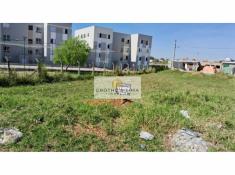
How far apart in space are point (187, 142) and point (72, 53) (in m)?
5.08

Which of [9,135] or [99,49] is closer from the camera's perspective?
[9,135]

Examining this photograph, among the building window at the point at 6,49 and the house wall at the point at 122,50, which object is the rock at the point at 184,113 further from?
the building window at the point at 6,49

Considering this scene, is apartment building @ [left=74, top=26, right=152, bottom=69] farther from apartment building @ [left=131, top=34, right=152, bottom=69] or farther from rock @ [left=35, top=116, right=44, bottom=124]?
rock @ [left=35, top=116, right=44, bottom=124]

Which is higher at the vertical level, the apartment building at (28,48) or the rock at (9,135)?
the apartment building at (28,48)

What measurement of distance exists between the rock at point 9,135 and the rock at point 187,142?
87.8 inches

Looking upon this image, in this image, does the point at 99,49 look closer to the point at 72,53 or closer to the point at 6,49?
the point at 72,53

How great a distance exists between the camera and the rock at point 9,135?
3.47 metres

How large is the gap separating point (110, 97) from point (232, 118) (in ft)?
8.14

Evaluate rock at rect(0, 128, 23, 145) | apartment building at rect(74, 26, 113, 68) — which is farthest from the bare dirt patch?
apartment building at rect(74, 26, 113, 68)

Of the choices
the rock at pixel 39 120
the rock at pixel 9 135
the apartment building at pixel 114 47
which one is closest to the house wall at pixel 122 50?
the apartment building at pixel 114 47

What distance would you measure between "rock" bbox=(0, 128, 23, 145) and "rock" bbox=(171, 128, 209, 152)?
223cm

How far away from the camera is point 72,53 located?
7797 mm

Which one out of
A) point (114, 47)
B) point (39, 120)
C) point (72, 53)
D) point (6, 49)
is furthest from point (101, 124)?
point (114, 47)
